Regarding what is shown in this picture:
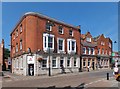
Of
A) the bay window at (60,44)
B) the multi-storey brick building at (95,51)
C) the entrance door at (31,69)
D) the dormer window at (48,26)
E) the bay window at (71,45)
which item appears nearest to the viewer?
the entrance door at (31,69)

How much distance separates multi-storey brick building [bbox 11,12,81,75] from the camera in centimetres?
2902

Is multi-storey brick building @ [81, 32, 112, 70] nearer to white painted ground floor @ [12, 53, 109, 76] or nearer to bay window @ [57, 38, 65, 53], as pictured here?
white painted ground floor @ [12, 53, 109, 76]

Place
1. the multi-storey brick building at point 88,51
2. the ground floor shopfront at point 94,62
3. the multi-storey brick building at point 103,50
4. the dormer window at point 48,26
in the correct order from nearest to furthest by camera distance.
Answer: the dormer window at point 48,26 < the ground floor shopfront at point 94,62 < the multi-storey brick building at point 88,51 < the multi-storey brick building at point 103,50

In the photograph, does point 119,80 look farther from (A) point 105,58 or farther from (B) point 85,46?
(A) point 105,58

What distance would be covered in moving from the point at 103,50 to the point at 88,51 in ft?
27.0

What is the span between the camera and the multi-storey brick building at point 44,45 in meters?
29.0

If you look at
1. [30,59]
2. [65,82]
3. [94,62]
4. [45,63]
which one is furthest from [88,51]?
[65,82]

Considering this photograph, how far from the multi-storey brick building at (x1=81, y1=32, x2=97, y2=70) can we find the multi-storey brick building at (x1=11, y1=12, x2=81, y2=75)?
5.10 meters

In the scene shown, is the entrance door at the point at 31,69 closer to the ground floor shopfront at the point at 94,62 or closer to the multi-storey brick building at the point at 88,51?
the ground floor shopfront at the point at 94,62

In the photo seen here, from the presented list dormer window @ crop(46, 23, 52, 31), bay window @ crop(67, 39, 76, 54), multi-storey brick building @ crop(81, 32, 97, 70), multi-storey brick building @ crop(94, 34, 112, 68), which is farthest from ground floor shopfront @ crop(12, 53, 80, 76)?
multi-storey brick building @ crop(94, 34, 112, 68)

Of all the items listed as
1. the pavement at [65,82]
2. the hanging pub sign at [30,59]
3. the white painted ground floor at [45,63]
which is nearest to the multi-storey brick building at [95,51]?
the white painted ground floor at [45,63]

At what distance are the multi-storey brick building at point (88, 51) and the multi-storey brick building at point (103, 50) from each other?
6.52ft

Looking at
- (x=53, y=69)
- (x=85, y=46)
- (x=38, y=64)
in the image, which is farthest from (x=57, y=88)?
(x=85, y=46)

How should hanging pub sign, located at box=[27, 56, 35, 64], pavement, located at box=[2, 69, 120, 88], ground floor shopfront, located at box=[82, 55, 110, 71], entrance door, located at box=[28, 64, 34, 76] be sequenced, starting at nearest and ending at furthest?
1. pavement, located at box=[2, 69, 120, 88]
2. hanging pub sign, located at box=[27, 56, 35, 64]
3. entrance door, located at box=[28, 64, 34, 76]
4. ground floor shopfront, located at box=[82, 55, 110, 71]
